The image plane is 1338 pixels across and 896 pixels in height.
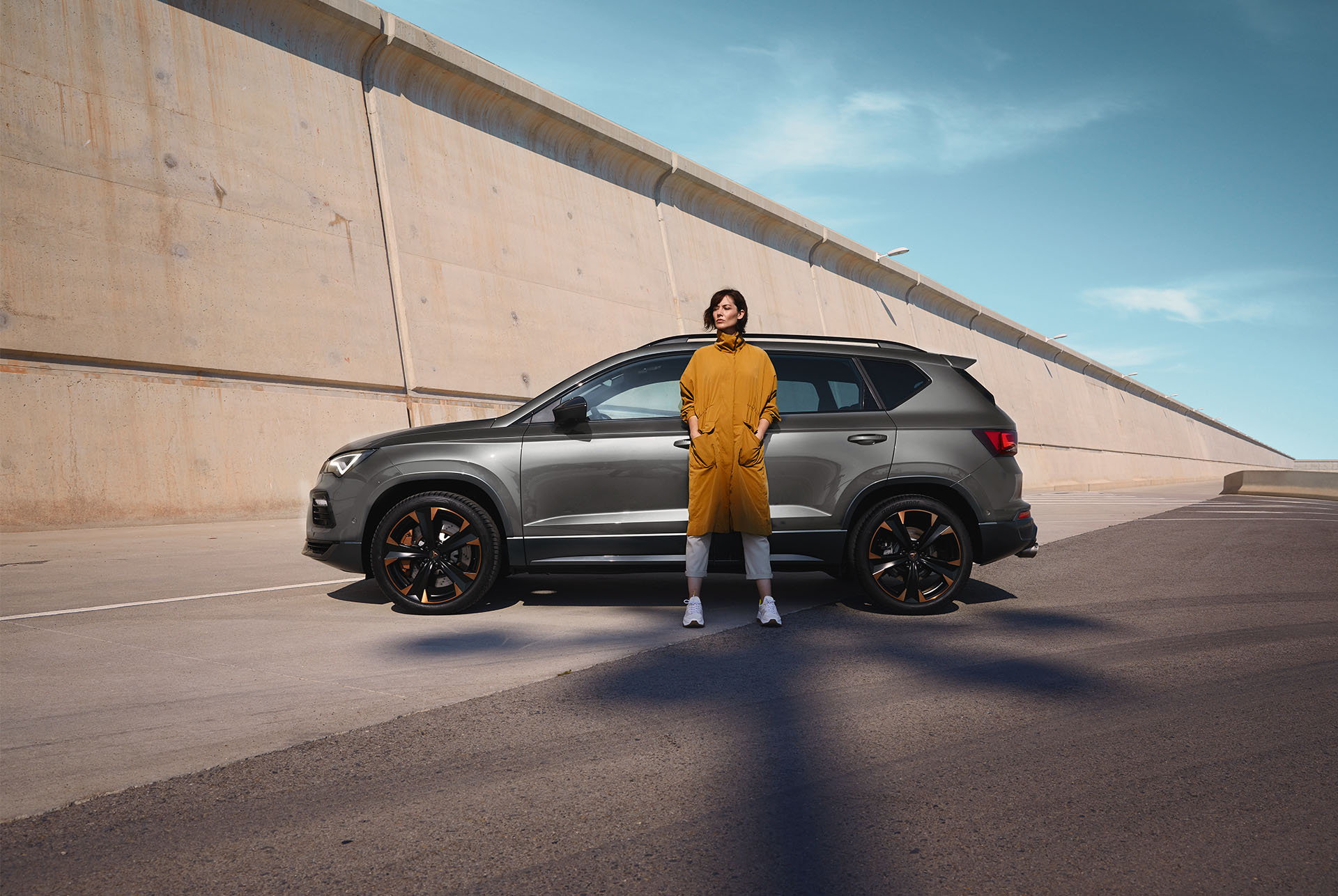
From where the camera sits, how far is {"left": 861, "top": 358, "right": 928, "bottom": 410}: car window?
5836 millimetres

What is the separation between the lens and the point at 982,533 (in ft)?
18.6

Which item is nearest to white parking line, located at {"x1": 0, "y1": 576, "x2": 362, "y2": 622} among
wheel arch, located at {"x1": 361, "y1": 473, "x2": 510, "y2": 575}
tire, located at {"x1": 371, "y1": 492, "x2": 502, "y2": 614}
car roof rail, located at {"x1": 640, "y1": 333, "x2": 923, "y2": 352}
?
wheel arch, located at {"x1": 361, "y1": 473, "x2": 510, "y2": 575}

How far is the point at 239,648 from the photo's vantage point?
4.55 metres

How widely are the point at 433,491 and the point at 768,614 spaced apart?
7.37ft

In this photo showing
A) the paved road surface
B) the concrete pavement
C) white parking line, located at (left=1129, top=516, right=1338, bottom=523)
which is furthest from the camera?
white parking line, located at (left=1129, top=516, right=1338, bottom=523)

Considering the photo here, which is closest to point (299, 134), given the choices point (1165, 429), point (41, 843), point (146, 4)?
point (146, 4)

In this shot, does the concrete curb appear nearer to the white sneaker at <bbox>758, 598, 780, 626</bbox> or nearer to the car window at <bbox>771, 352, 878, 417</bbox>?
the car window at <bbox>771, 352, 878, 417</bbox>

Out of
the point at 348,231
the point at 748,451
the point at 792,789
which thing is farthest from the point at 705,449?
the point at 348,231

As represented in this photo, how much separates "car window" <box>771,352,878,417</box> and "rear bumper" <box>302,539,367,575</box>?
285 centimetres

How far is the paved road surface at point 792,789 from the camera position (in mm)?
2217

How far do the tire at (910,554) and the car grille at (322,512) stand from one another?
3.30 m

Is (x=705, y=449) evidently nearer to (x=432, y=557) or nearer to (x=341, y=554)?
(x=432, y=557)

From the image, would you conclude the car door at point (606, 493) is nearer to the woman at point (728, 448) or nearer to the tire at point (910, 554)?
the woman at point (728, 448)

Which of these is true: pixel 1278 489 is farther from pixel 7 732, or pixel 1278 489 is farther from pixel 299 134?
pixel 7 732
